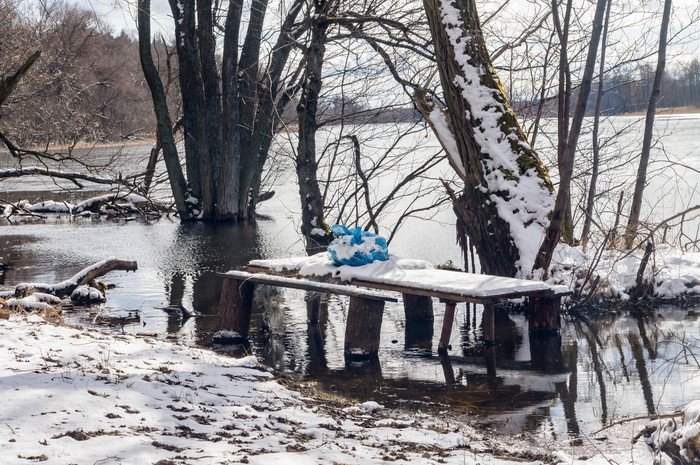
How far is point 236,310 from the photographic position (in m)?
9.86

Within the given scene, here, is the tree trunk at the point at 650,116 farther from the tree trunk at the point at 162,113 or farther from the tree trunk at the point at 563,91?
the tree trunk at the point at 162,113

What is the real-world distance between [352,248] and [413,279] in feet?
2.95

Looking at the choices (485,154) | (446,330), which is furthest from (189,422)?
(485,154)

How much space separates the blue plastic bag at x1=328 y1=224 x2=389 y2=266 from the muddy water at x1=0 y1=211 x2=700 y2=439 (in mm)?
1037

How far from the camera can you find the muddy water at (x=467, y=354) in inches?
277

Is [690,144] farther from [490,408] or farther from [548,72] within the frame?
[490,408]

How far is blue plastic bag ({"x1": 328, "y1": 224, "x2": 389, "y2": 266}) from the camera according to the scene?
30.8 ft

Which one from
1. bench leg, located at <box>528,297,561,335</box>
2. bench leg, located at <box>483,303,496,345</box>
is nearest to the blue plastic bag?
bench leg, located at <box>483,303,496,345</box>

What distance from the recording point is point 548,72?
13961 millimetres

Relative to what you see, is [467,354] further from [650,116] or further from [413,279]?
[650,116]

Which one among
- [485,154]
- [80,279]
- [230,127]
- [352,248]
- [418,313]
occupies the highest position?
[230,127]

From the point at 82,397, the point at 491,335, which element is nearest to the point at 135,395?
the point at 82,397

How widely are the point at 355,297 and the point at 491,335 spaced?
1.71m

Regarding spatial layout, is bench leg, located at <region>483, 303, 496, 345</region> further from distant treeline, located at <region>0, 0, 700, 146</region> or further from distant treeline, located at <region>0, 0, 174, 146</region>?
distant treeline, located at <region>0, 0, 174, 146</region>
